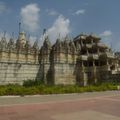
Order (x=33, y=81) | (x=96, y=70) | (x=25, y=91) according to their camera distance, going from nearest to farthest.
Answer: (x=25, y=91) < (x=33, y=81) < (x=96, y=70)

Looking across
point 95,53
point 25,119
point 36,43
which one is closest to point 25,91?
point 25,119

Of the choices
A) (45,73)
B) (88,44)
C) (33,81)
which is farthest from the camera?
(88,44)

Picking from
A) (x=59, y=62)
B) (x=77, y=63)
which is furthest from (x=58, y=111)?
(x=77, y=63)

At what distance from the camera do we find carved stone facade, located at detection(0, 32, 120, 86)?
4912 cm

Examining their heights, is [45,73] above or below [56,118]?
above

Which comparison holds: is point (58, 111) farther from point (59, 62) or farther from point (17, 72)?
point (59, 62)

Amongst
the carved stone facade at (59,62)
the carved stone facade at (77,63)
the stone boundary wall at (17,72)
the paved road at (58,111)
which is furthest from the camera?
the carved stone facade at (77,63)

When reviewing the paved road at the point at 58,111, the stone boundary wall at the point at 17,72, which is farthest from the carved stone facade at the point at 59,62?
the paved road at the point at 58,111

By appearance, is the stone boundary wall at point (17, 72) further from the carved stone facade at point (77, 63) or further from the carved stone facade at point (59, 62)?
the carved stone facade at point (77, 63)

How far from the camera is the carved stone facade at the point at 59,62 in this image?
4912 centimetres

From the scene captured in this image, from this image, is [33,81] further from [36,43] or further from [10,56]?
[36,43]

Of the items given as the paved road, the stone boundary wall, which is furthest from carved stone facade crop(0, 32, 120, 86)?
the paved road

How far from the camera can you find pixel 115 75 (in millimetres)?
54562

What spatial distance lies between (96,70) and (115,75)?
16.3ft
